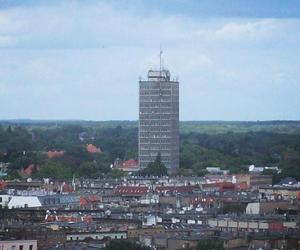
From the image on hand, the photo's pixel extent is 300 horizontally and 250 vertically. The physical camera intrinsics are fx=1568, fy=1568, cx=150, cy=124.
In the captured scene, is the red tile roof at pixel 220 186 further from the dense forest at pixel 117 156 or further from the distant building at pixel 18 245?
the distant building at pixel 18 245

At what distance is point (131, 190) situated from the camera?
391ft

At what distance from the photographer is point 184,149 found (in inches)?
6934

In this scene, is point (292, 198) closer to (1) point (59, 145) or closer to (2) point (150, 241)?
(2) point (150, 241)

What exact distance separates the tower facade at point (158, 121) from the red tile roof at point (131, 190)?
25.5 meters

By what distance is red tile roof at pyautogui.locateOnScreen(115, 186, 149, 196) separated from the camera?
11769cm

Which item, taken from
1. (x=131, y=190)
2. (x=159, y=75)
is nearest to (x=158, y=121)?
(x=159, y=75)

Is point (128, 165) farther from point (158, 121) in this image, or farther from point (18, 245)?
point (18, 245)

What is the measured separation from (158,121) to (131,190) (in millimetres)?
29933

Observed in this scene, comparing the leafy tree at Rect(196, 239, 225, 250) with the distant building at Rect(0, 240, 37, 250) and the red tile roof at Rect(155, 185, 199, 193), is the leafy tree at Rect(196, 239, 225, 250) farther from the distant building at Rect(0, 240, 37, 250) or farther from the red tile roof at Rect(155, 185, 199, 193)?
the red tile roof at Rect(155, 185, 199, 193)

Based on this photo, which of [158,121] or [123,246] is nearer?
[123,246]

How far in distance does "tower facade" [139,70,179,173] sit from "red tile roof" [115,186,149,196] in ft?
83.6

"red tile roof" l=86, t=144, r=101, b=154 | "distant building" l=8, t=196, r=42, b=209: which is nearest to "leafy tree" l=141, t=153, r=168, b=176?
"red tile roof" l=86, t=144, r=101, b=154

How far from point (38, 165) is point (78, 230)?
241 feet

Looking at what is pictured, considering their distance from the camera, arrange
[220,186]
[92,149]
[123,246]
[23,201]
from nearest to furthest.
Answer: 1. [123,246]
2. [23,201]
3. [220,186]
4. [92,149]
